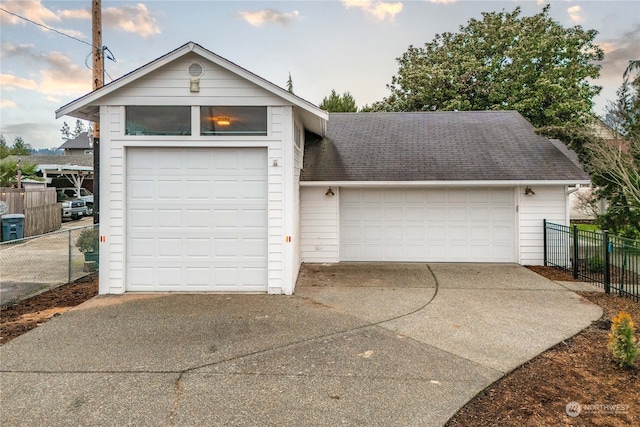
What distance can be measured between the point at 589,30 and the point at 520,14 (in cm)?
377

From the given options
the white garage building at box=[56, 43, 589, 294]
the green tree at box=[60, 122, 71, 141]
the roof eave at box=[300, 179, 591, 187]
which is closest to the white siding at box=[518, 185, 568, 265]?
the roof eave at box=[300, 179, 591, 187]

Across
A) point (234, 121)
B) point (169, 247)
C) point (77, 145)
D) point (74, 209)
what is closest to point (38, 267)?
point (169, 247)

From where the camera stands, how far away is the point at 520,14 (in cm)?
2134

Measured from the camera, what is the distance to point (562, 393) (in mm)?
3492

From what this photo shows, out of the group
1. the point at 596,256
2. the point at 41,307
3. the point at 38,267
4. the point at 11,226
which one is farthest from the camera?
the point at 11,226

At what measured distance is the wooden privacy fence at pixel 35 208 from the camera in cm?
1450

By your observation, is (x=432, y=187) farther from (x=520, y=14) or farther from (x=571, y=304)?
(x=520, y=14)

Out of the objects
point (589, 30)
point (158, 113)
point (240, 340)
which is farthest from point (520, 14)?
point (240, 340)

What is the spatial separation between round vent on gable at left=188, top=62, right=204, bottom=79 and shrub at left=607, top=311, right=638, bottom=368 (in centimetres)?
717

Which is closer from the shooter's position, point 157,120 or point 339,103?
point 157,120

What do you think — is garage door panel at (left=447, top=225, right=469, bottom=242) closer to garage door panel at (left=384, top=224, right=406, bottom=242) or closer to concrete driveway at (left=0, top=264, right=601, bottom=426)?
garage door panel at (left=384, top=224, right=406, bottom=242)

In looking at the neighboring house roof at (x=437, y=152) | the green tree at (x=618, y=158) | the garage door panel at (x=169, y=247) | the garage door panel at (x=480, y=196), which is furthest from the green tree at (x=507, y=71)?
the garage door panel at (x=169, y=247)

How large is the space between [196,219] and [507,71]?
19.8 m

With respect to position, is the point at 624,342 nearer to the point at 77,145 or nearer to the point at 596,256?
the point at 596,256
